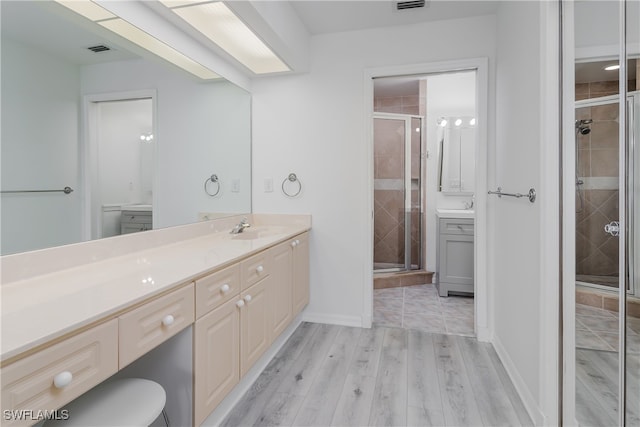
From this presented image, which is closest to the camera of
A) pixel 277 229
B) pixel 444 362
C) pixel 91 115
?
pixel 91 115

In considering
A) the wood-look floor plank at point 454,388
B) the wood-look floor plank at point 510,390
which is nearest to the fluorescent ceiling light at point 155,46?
the wood-look floor plank at point 454,388

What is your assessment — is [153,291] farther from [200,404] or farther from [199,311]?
[200,404]

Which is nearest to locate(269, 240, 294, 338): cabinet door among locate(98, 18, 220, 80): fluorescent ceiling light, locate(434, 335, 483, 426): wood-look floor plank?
locate(434, 335, 483, 426): wood-look floor plank

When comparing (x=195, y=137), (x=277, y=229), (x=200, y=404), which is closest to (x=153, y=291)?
(x=200, y=404)

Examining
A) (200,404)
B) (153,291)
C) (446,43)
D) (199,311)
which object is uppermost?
(446,43)

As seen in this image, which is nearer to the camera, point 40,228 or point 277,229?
point 40,228

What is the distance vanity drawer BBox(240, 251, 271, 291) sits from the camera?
5.60 ft

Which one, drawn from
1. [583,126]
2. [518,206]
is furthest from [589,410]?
[583,126]

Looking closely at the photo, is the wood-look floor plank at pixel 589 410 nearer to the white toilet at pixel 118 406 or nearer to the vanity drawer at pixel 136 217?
the white toilet at pixel 118 406

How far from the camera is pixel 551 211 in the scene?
1546mm

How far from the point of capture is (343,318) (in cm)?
284

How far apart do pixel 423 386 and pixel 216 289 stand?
1.37 metres

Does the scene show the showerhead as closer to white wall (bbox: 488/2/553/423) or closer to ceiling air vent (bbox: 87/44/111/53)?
white wall (bbox: 488/2/553/423)

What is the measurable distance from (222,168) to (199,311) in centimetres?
150
